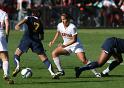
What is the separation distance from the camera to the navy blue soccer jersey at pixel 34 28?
16750 mm

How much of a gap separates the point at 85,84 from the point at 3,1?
90.1 ft

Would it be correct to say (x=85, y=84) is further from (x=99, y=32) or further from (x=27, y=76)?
(x=99, y=32)

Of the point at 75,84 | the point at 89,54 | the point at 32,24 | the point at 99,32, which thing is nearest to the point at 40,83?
the point at 75,84

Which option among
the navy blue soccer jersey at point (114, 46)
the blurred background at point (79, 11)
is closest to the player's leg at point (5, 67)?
the navy blue soccer jersey at point (114, 46)

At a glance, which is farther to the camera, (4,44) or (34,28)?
(34,28)

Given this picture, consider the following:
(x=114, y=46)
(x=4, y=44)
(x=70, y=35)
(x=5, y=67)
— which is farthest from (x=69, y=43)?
(x=5, y=67)

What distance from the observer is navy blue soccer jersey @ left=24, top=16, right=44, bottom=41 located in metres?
16.8

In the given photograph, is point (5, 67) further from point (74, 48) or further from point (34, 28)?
point (74, 48)

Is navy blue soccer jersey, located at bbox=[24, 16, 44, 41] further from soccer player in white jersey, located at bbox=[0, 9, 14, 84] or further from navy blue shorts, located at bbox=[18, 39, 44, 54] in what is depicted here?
soccer player in white jersey, located at bbox=[0, 9, 14, 84]

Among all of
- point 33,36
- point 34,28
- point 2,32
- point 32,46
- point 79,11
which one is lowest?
point 79,11

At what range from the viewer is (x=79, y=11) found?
137 ft

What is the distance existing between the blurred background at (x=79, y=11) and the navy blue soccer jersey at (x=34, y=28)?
2378 cm

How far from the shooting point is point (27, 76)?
16562 millimetres

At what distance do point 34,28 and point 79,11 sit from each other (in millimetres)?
25087
